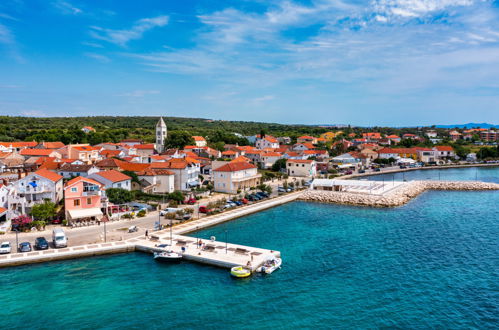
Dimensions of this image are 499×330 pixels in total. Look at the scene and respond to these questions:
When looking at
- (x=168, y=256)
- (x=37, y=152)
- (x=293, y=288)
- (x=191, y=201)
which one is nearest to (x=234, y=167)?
(x=191, y=201)

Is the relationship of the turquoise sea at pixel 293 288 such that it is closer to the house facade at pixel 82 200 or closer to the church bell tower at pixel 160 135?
the house facade at pixel 82 200

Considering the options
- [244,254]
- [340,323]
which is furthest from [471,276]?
[244,254]

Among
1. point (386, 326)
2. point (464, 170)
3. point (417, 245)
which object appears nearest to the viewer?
point (386, 326)

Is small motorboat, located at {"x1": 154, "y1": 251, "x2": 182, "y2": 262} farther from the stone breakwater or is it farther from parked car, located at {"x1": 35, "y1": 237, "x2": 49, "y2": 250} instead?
the stone breakwater

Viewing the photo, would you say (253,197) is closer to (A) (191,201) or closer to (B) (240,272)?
(A) (191,201)

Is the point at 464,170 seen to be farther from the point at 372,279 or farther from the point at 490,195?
the point at 372,279

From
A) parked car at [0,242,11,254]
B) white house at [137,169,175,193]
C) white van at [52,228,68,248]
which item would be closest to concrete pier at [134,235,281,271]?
white van at [52,228,68,248]
